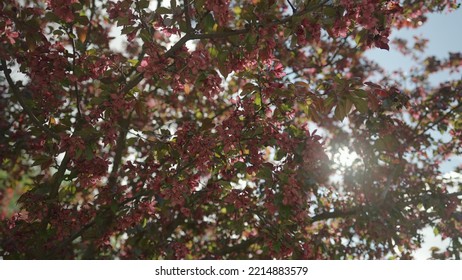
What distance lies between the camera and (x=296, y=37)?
3102mm

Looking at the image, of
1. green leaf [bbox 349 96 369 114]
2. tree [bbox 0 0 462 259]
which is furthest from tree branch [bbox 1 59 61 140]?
green leaf [bbox 349 96 369 114]

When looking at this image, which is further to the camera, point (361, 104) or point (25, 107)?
point (25, 107)

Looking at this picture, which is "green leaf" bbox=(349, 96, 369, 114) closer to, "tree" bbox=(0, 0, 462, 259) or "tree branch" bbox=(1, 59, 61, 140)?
"tree" bbox=(0, 0, 462, 259)

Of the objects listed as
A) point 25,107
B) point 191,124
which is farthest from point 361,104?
point 25,107

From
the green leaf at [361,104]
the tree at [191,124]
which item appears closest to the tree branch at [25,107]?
the tree at [191,124]

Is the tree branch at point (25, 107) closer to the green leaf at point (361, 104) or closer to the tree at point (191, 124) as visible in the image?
the tree at point (191, 124)

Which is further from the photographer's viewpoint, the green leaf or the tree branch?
the tree branch

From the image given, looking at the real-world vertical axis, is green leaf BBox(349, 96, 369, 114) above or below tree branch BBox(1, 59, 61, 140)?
below

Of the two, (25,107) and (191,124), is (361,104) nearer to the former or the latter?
(191,124)

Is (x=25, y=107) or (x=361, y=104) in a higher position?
(x=25, y=107)

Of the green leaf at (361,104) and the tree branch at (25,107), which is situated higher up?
the tree branch at (25,107)

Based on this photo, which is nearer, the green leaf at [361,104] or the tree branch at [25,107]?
the green leaf at [361,104]

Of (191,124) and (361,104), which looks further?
(191,124)

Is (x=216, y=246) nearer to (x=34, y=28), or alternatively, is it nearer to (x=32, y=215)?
(x=32, y=215)
